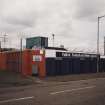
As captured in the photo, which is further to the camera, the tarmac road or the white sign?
the white sign

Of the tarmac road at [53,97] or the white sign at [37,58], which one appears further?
the white sign at [37,58]

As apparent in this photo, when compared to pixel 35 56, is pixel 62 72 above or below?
below

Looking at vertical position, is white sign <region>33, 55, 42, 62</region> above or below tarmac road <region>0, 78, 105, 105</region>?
above

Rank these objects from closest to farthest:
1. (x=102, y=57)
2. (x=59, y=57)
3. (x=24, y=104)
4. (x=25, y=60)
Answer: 1. (x=24, y=104)
2. (x=25, y=60)
3. (x=59, y=57)
4. (x=102, y=57)

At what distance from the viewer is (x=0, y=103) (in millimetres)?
11742

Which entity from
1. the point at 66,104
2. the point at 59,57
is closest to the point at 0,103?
the point at 66,104

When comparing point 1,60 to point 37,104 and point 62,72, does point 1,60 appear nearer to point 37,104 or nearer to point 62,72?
point 62,72

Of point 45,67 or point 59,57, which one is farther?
point 59,57

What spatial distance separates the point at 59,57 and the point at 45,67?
139 inches

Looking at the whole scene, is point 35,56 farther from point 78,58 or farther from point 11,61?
point 78,58

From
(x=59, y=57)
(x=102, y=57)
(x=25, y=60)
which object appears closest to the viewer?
(x=25, y=60)

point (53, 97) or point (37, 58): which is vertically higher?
point (37, 58)

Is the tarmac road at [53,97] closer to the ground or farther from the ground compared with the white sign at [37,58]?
closer to the ground

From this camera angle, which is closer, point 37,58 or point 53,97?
point 53,97
